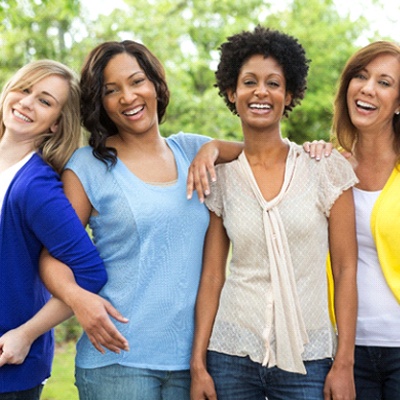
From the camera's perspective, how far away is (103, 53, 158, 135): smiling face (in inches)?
114

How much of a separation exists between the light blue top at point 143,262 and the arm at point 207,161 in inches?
3.4

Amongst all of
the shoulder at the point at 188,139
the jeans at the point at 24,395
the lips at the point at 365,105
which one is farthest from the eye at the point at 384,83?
the jeans at the point at 24,395

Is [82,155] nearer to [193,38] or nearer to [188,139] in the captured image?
[188,139]

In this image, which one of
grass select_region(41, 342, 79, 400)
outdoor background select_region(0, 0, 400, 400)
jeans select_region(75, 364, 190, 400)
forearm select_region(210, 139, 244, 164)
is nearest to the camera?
jeans select_region(75, 364, 190, 400)

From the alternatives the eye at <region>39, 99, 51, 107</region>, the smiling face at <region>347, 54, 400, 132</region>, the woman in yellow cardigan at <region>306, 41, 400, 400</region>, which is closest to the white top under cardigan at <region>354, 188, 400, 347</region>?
the woman in yellow cardigan at <region>306, 41, 400, 400</region>

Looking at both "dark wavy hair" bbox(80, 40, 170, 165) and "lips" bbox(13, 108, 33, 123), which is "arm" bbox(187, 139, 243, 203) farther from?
"lips" bbox(13, 108, 33, 123)

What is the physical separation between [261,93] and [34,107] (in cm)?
91

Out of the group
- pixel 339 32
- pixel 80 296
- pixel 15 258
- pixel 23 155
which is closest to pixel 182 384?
pixel 80 296

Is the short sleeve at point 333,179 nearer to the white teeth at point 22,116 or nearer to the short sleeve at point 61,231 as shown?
the short sleeve at point 61,231

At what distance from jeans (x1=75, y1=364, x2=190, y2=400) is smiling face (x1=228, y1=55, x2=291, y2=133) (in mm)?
1052

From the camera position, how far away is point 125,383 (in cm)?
269

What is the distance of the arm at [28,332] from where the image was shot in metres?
2.62

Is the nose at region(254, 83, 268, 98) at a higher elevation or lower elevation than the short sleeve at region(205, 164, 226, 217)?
higher

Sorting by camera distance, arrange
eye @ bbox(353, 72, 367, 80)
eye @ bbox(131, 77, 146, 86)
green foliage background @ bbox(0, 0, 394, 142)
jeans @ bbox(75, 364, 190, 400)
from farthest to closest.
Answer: green foliage background @ bbox(0, 0, 394, 142) < eye @ bbox(353, 72, 367, 80) < eye @ bbox(131, 77, 146, 86) < jeans @ bbox(75, 364, 190, 400)
